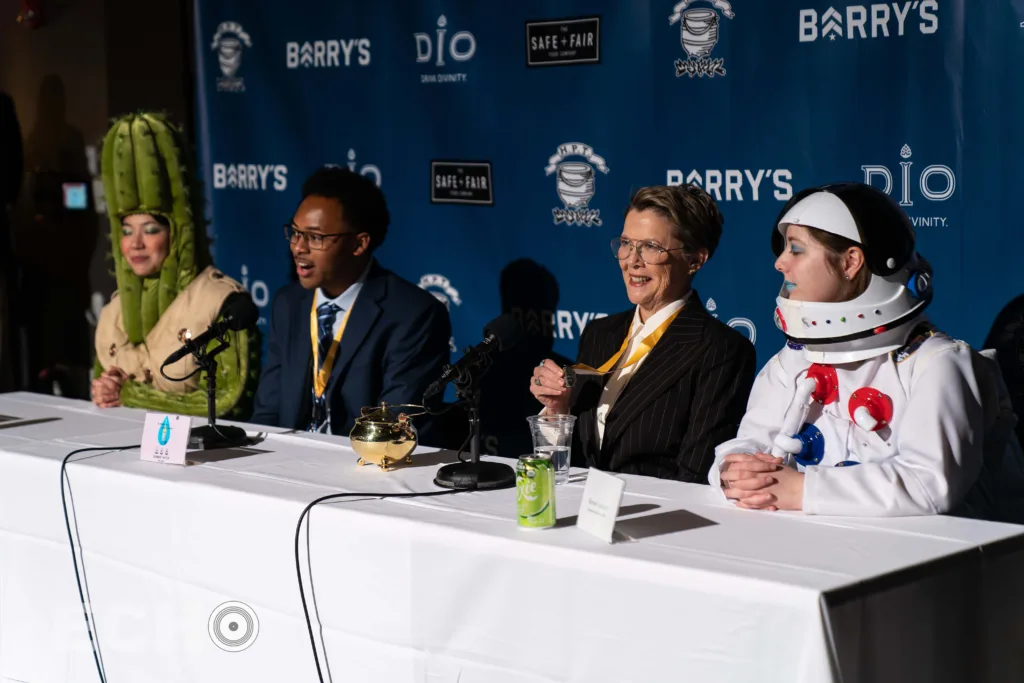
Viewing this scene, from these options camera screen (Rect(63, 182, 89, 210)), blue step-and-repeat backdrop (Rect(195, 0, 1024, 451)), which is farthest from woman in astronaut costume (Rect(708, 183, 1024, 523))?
camera screen (Rect(63, 182, 89, 210))

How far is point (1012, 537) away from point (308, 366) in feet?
7.40

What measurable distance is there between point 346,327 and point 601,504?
179 centimetres

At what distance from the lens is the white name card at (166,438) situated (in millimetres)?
2562

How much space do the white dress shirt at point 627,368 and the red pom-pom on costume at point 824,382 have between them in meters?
0.66

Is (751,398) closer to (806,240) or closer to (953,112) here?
(806,240)

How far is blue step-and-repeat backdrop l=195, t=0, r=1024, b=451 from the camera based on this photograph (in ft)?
10.3

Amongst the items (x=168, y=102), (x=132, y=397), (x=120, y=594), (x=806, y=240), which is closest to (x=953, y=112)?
(x=806, y=240)

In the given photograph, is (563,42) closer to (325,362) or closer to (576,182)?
(576,182)

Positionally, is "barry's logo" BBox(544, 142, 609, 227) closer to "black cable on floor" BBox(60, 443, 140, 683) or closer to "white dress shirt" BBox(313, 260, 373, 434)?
"white dress shirt" BBox(313, 260, 373, 434)

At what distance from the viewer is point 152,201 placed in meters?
3.94

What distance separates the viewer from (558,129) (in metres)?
3.89

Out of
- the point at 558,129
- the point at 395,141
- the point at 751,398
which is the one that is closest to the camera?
the point at 751,398

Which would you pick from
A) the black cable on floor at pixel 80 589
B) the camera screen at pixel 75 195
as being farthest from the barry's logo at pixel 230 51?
the black cable on floor at pixel 80 589

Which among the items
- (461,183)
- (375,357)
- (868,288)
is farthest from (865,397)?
(461,183)
